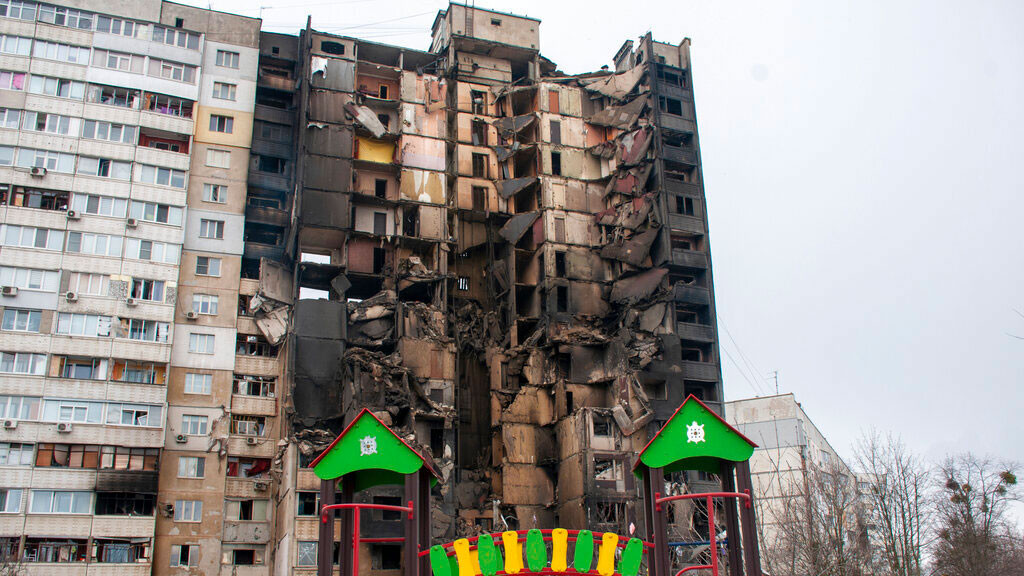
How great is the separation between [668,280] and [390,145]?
23.6 metres

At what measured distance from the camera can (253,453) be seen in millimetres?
65375

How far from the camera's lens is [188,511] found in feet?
205

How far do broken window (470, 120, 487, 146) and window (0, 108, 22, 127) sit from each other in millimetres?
32983

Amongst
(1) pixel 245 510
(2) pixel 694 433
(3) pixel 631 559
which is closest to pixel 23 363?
(1) pixel 245 510

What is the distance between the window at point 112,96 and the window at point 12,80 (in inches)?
167

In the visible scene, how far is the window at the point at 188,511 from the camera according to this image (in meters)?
62.1

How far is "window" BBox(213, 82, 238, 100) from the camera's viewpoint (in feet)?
241

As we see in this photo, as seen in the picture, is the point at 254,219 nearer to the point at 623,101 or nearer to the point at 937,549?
the point at 623,101

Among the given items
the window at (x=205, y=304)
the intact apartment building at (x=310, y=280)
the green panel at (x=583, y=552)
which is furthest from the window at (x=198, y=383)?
the green panel at (x=583, y=552)

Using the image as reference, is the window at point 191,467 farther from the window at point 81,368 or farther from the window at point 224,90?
the window at point 224,90

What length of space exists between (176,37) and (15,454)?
31881 mm

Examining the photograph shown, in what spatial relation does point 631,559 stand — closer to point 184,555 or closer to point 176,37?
point 184,555

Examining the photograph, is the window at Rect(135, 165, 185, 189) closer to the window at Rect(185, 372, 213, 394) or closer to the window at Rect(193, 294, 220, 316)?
the window at Rect(193, 294, 220, 316)

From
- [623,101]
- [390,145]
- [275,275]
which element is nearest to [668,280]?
[623,101]
